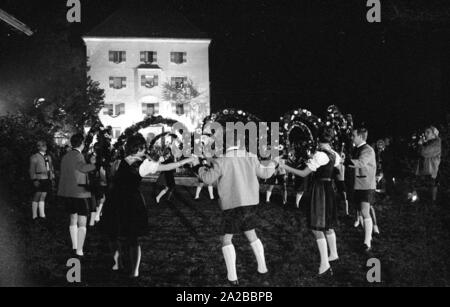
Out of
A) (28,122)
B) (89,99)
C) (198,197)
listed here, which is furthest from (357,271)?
(89,99)

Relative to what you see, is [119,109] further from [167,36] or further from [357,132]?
[357,132]

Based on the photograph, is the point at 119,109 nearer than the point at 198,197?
No

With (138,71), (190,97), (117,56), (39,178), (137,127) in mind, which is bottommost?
(39,178)

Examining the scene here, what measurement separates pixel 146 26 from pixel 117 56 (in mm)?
4023

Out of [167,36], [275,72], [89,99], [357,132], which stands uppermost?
[167,36]

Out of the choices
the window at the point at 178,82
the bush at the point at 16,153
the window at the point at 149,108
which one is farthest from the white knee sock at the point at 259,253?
the window at the point at 149,108

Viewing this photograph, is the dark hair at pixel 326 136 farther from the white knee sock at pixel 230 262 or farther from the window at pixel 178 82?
the window at pixel 178 82

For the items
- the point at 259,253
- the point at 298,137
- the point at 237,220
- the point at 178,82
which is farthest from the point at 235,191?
the point at 178,82

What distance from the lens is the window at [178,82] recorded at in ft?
151

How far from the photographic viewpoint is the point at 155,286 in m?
6.55

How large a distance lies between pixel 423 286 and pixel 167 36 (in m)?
42.3

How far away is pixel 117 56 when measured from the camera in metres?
45.9

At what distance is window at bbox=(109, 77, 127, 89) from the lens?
46.2m

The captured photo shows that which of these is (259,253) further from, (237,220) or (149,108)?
(149,108)
